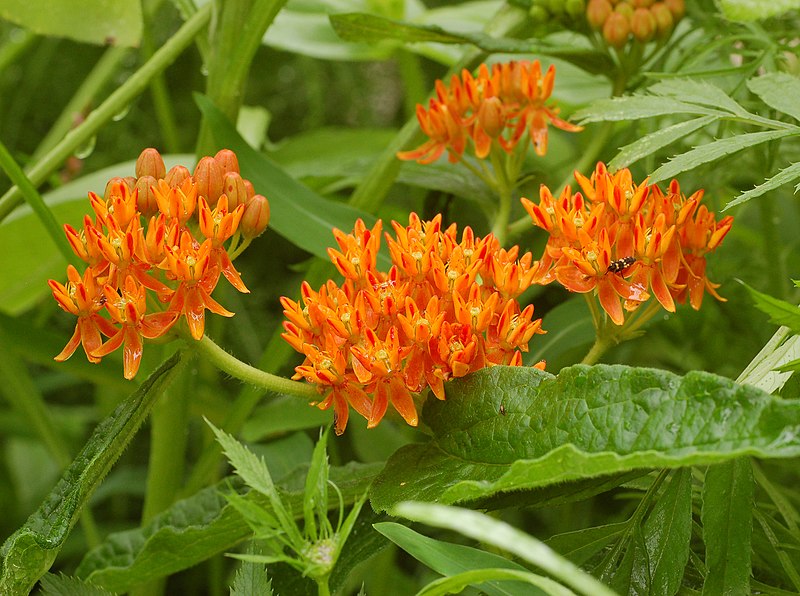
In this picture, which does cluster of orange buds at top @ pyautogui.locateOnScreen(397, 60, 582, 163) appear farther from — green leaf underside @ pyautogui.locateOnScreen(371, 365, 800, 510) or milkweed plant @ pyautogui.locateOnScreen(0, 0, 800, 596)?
green leaf underside @ pyautogui.locateOnScreen(371, 365, 800, 510)

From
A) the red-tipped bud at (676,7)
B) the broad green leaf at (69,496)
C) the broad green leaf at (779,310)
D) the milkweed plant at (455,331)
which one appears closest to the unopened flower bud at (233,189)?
the milkweed plant at (455,331)

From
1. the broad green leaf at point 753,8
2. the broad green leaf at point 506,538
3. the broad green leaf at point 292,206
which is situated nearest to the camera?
the broad green leaf at point 506,538

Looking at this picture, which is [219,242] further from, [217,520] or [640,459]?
[640,459]

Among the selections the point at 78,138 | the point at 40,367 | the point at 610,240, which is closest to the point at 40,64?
the point at 40,367

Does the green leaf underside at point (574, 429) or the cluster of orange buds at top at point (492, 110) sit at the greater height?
the cluster of orange buds at top at point (492, 110)

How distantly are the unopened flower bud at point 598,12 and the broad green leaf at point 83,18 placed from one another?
15.8 inches

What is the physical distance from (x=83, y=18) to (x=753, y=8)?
23.0 inches

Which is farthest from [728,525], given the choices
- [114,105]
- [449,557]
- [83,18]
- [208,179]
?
[83,18]

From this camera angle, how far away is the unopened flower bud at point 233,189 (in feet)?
1.90

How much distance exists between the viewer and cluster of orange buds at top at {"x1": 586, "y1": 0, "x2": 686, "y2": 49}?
0.76 meters

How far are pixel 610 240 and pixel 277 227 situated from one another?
30 cm

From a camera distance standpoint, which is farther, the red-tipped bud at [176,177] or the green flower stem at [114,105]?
the green flower stem at [114,105]

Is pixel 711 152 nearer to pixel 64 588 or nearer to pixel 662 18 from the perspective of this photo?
pixel 662 18

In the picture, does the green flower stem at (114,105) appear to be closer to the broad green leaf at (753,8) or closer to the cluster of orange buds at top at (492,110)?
the cluster of orange buds at top at (492,110)
